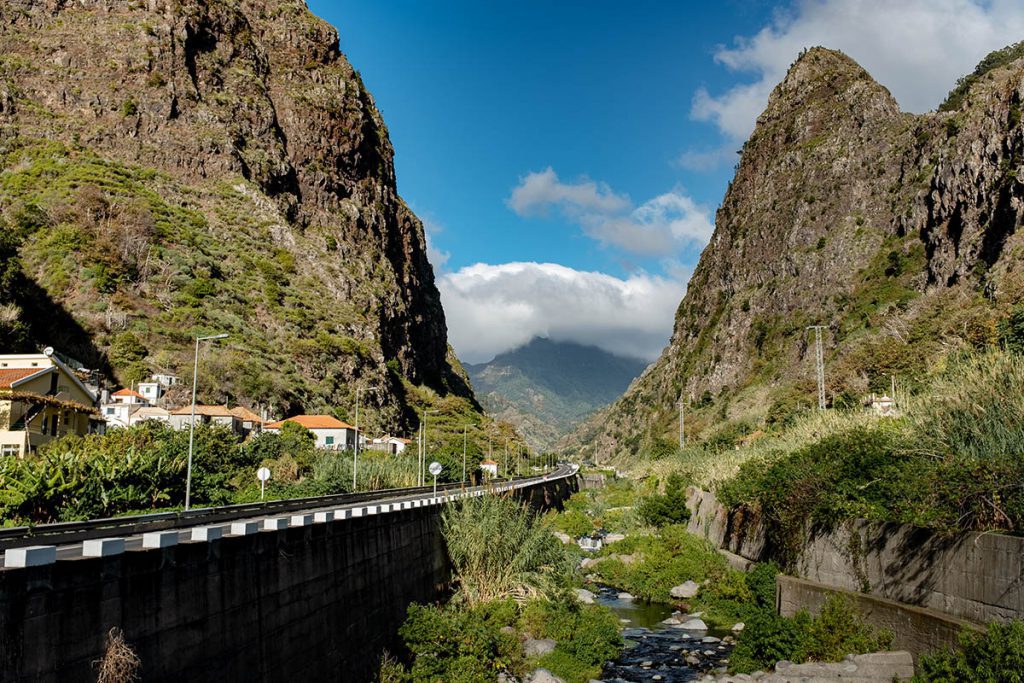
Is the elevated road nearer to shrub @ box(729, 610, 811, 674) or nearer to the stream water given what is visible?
the stream water

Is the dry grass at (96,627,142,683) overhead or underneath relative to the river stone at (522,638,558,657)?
overhead

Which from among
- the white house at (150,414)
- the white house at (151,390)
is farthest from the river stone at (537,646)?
the white house at (151,390)

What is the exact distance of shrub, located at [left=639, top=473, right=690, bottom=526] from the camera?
4462cm

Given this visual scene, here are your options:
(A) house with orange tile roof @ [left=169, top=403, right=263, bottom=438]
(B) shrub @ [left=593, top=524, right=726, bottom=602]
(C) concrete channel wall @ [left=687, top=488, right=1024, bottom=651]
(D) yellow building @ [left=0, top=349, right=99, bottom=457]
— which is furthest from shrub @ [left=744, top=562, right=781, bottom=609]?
(A) house with orange tile roof @ [left=169, top=403, right=263, bottom=438]

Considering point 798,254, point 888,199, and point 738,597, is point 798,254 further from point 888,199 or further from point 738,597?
point 738,597

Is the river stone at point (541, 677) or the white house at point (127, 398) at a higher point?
the white house at point (127, 398)

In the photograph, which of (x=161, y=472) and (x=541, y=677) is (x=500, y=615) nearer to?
(x=541, y=677)

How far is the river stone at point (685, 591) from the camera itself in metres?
31.6

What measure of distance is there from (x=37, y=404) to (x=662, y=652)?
108 ft

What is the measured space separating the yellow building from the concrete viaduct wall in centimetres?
2289

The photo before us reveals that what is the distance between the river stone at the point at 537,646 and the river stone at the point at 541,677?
5.12 ft

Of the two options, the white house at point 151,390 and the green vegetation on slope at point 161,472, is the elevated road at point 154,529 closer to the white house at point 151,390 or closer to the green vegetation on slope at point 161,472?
the green vegetation on slope at point 161,472

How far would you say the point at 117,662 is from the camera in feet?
27.9

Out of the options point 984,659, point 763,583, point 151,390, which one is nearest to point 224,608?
point 984,659
